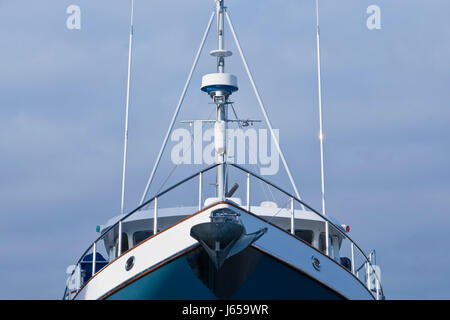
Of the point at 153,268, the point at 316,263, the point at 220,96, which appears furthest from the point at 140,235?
the point at 316,263

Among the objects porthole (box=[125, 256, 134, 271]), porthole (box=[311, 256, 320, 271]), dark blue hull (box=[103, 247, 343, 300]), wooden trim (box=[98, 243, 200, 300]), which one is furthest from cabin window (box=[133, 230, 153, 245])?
porthole (box=[311, 256, 320, 271])

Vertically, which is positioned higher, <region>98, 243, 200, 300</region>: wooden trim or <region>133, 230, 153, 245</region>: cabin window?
<region>133, 230, 153, 245</region>: cabin window

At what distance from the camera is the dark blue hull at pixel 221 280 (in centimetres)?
1770

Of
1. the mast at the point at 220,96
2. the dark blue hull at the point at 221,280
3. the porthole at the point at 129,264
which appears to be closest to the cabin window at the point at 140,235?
the mast at the point at 220,96

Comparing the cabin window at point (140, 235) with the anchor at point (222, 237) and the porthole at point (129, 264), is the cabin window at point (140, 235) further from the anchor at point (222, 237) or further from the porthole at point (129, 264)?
the anchor at point (222, 237)

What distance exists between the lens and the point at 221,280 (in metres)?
17.7

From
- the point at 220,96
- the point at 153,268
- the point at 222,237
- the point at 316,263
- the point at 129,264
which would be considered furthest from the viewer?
the point at 220,96

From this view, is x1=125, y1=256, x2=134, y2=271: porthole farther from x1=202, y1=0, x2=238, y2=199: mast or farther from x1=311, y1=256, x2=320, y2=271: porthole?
x1=311, y1=256, x2=320, y2=271: porthole

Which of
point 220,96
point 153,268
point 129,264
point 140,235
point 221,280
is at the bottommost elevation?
point 221,280

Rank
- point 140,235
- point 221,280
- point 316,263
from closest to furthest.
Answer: point 221,280 < point 316,263 < point 140,235

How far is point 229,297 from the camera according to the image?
17.7m

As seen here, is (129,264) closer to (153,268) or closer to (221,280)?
(153,268)

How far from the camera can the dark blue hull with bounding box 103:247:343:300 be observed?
17.7 metres
